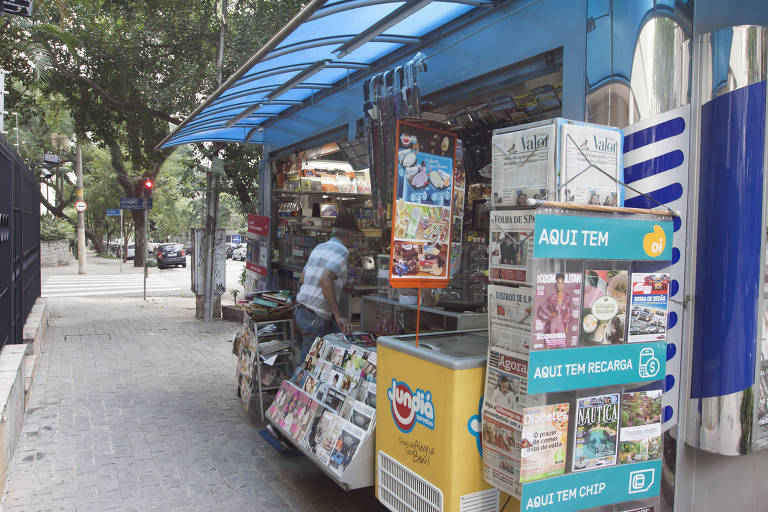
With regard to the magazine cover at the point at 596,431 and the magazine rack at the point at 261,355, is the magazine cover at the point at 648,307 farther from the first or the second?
the magazine rack at the point at 261,355

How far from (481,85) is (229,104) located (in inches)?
127

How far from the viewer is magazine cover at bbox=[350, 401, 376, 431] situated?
333cm

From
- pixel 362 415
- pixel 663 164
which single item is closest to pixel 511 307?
pixel 663 164

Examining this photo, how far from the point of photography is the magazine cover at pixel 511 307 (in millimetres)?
2352

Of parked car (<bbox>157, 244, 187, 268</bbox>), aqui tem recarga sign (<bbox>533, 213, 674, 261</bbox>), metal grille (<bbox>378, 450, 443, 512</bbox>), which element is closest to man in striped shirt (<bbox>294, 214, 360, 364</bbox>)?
metal grille (<bbox>378, 450, 443, 512</bbox>)

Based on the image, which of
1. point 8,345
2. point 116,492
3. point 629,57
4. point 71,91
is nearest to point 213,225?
point 71,91

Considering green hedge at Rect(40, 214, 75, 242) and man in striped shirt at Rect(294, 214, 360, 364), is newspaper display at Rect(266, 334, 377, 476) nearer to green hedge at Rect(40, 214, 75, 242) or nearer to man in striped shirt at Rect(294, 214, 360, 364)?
man in striped shirt at Rect(294, 214, 360, 364)

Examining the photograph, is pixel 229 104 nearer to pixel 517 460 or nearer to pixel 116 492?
pixel 116 492

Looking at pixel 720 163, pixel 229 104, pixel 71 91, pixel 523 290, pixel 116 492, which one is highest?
pixel 71 91

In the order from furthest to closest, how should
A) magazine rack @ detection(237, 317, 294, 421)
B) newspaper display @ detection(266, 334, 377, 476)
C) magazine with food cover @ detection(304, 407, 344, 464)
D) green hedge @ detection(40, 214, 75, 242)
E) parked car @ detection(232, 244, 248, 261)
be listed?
parked car @ detection(232, 244, 248, 261)
green hedge @ detection(40, 214, 75, 242)
magazine rack @ detection(237, 317, 294, 421)
magazine with food cover @ detection(304, 407, 344, 464)
newspaper display @ detection(266, 334, 377, 476)

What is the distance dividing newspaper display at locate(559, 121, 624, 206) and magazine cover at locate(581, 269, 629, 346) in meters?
0.35

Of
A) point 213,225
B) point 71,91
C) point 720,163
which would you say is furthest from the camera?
point 71,91

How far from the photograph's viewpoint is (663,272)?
2613mm

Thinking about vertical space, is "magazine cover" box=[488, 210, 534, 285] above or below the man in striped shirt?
above
